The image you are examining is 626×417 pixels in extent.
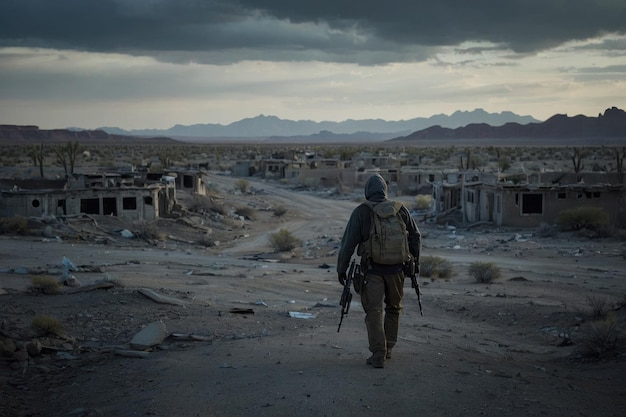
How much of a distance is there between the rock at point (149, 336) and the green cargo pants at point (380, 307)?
101 inches

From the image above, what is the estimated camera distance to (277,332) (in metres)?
9.60

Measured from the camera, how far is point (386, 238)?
24.3 feet

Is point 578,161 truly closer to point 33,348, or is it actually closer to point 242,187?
point 242,187

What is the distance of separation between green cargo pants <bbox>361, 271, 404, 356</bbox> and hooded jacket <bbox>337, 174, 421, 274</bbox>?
31cm

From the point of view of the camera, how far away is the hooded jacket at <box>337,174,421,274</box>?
743 cm

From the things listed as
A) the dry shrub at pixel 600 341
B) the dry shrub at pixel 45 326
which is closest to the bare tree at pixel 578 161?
the dry shrub at pixel 600 341

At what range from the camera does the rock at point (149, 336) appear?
8.22 meters

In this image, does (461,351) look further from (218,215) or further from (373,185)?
(218,215)

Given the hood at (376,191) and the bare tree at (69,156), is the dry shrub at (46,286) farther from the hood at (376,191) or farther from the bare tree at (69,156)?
the bare tree at (69,156)

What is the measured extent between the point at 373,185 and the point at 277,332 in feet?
9.45

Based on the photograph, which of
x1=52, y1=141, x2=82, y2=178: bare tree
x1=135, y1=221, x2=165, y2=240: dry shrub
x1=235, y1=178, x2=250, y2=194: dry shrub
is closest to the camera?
x1=135, y1=221, x2=165, y2=240: dry shrub

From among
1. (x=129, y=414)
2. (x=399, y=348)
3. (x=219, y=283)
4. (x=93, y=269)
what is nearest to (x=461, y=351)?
(x=399, y=348)

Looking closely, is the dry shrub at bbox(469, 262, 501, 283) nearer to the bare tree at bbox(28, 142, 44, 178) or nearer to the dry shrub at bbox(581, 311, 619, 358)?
the dry shrub at bbox(581, 311, 619, 358)

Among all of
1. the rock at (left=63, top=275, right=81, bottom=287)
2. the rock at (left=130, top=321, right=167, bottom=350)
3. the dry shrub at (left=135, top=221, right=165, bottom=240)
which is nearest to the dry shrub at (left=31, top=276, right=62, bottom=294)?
the rock at (left=63, top=275, right=81, bottom=287)
